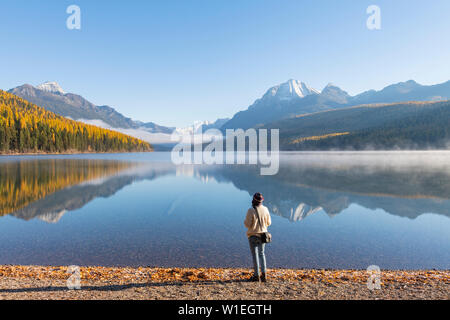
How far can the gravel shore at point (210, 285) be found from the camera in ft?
27.8

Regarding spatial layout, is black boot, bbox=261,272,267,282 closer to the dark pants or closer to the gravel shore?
the dark pants

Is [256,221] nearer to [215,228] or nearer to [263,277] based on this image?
[263,277]

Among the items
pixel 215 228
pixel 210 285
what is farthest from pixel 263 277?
pixel 215 228

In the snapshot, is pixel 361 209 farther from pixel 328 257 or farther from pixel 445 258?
pixel 328 257

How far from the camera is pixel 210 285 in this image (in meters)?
9.49

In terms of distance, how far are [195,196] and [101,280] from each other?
22876 millimetres

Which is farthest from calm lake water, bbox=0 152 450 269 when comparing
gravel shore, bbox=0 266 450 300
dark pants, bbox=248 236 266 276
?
dark pants, bbox=248 236 266 276

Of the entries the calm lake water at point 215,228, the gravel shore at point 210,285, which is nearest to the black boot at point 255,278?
the gravel shore at point 210,285

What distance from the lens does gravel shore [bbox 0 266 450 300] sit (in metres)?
8.46

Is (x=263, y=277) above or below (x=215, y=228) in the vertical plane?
above

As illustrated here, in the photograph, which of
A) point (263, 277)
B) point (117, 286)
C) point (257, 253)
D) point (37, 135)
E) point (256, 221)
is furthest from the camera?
point (37, 135)
